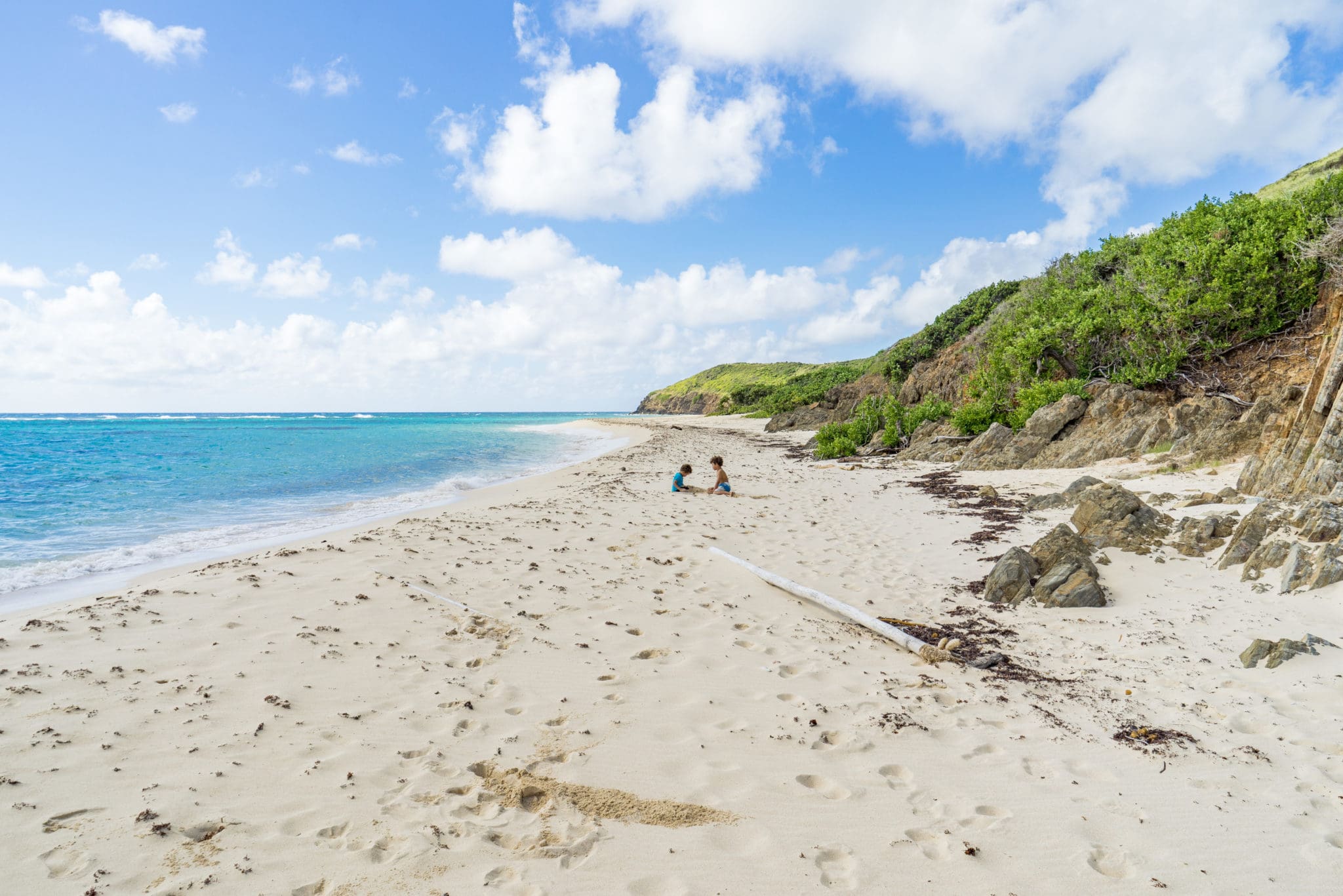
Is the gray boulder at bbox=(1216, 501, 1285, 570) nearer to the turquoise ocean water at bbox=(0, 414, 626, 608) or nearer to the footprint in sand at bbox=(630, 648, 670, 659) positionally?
the footprint in sand at bbox=(630, 648, 670, 659)

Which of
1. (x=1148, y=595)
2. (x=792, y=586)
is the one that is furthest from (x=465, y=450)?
(x=1148, y=595)

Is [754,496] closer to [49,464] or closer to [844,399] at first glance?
[49,464]

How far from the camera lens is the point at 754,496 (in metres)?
15.0

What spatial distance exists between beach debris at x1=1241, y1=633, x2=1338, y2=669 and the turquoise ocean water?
13327mm

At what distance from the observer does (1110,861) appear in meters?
3.25

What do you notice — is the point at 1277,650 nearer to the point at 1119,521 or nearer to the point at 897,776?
the point at 1119,521

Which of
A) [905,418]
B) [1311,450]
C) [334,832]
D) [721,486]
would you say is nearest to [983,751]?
[334,832]

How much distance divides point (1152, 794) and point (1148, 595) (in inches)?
163

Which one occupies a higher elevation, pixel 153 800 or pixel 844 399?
pixel 844 399

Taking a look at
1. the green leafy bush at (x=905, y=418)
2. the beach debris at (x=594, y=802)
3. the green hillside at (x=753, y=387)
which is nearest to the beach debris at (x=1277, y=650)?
the beach debris at (x=594, y=802)

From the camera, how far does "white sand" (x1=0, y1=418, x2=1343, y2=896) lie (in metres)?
3.13

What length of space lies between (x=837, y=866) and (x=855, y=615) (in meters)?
3.66

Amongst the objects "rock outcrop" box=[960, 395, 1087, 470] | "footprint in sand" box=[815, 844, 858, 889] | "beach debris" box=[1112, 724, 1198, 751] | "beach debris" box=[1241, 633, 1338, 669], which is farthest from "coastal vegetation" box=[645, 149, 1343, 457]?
"footprint in sand" box=[815, 844, 858, 889]

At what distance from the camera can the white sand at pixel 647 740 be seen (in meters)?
3.13
